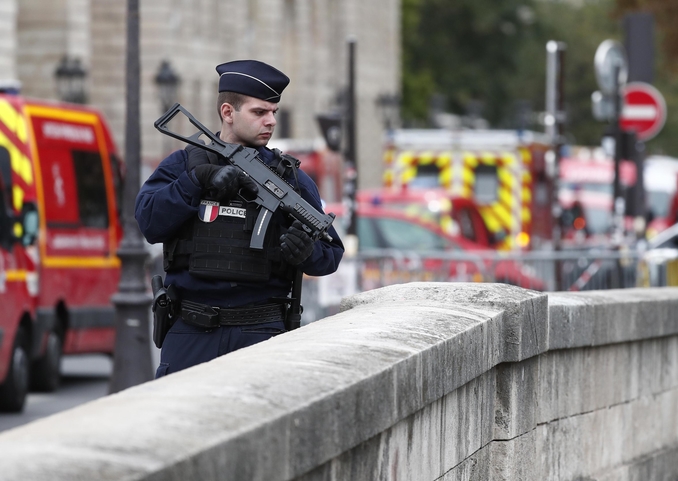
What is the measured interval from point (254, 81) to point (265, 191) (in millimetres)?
361

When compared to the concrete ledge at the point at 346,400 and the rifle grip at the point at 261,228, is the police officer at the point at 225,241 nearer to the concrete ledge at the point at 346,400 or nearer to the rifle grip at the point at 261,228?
the rifle grip at the point at 261,228

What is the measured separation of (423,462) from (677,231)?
49.5 ft

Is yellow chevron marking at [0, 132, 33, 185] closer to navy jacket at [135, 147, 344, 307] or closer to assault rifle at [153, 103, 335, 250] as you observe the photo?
navy jacket at [135, 147, 344, 307]

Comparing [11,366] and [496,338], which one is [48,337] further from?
[496,338]

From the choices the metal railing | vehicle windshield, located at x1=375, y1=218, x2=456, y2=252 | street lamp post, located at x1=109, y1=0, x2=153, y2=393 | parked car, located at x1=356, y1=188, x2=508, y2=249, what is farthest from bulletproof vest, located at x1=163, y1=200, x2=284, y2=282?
parked car, located at x1=356, y1=188, x2=508, y2=249

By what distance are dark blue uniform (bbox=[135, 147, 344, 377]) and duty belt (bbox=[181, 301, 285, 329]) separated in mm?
21

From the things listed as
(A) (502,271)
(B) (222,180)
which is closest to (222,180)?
(B) (222,180)

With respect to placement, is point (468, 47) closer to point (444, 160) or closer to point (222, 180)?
point (444, 160)

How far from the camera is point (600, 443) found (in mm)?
7480

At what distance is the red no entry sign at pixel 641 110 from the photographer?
18156 mm

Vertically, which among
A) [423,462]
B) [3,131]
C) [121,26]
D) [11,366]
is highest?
[121,26]

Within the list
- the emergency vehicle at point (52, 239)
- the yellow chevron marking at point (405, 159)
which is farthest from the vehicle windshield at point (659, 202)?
the emergency vehicle at point (52, 239)

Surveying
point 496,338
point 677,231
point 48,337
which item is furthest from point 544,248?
point 496,338

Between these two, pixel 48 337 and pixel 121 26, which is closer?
pixel 48 337
